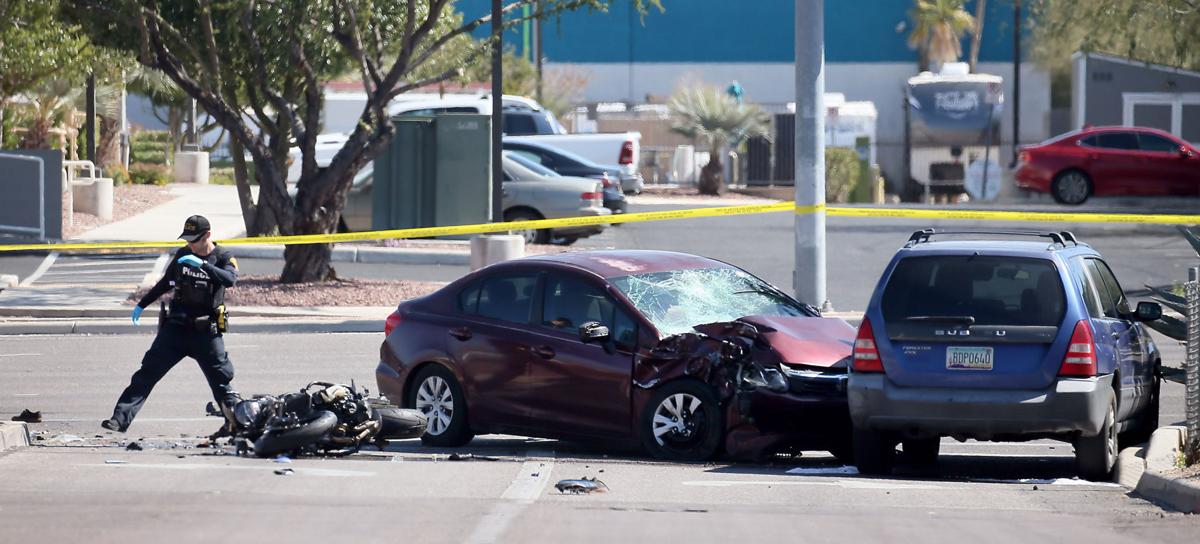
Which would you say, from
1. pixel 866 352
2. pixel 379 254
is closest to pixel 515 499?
pixel 866 352

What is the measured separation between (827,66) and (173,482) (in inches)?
2331

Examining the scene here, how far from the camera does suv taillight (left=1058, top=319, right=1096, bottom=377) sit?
9531 mm

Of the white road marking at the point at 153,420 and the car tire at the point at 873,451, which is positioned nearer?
the car tire at the point at 873,451

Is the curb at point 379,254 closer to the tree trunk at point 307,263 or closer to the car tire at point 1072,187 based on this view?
the tree trunk at point 307,263

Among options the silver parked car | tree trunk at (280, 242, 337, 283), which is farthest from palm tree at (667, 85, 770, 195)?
tree trunk at (280, 242, 337, 283)

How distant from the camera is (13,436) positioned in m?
11.1

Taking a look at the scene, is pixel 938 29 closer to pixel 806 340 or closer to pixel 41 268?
pixel 41 268

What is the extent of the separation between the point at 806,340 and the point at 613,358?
1340mm

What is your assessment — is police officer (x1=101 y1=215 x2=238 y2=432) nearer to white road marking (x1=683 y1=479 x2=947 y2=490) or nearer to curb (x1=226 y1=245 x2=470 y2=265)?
white road marking (x1=683 y1=479 x2=947 y2=490)

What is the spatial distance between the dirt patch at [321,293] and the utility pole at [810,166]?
5006mm

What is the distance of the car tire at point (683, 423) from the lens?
10570 mm

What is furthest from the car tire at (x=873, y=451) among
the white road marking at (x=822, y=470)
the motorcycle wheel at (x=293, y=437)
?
the motorcycle wheel at (x=293, y=437)

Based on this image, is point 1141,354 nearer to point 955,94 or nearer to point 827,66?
point 955,94

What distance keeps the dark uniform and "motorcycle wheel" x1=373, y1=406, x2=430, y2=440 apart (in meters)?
1.30
